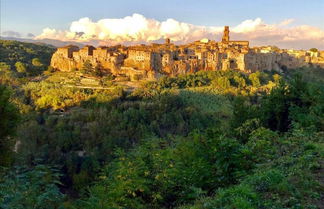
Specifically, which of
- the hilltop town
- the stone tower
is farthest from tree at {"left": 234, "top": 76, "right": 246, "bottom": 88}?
the stone tower

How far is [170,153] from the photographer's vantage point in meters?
7.70

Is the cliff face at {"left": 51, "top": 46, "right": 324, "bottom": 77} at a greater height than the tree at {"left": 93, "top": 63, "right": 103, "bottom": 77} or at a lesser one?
greater

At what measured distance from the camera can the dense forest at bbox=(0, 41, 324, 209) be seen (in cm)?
473

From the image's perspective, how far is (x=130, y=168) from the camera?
6.79 metres

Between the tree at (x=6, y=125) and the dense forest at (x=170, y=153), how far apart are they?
0.09 feet

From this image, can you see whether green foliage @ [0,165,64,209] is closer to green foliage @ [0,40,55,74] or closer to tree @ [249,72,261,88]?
tree @ [249,72,261,88]

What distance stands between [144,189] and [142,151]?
1571 millimetres

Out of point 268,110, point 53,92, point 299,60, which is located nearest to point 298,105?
point 268,110

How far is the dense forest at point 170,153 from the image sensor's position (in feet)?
15.5

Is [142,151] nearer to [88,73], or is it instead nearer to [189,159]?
[189,159]

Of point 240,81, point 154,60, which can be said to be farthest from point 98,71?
point 240,81

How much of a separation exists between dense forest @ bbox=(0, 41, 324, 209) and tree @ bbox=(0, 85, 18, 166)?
29 millimetres

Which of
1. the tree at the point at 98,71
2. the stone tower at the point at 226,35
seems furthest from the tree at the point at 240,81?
the stone tower at the point at 226,35

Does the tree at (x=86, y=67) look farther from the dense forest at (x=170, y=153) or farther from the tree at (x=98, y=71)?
the dense forest at (x=170, y=153)
